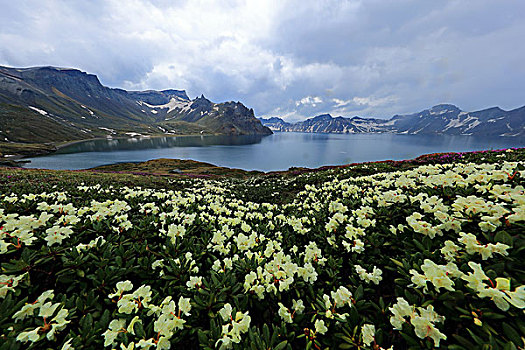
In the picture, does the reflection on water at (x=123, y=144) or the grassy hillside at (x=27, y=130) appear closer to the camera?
the reflection on water at (x=123, y=144)

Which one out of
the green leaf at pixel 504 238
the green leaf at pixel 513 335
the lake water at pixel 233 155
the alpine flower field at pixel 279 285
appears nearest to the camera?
the green leaf at pixel 513 335

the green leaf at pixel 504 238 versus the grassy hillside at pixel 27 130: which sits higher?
the grassy hillside at pixel 27 130

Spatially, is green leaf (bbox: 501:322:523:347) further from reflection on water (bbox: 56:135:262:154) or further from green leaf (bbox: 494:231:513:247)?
reflection on water (bbox: 56:135:262:154)

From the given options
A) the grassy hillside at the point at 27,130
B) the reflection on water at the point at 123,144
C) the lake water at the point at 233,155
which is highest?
the grassy hillside at the point at 27,130

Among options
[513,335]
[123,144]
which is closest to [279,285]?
[513,335]

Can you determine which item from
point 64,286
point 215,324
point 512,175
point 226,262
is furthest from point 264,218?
point 512,175

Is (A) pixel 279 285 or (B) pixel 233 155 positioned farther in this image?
(B) pixel 233 155

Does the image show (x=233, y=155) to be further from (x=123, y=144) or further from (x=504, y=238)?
(x=504, y=238)

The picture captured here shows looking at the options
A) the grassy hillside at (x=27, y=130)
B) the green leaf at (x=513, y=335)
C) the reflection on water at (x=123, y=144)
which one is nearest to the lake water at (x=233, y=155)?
the reflection on water at (x=123, y=144)

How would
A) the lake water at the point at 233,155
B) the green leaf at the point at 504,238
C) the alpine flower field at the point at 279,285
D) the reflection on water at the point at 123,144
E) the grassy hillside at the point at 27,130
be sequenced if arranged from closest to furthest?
the alpine flower field at the point at 279,285, the green leaf at the point at 504,238, the lake water at the point at 233,155, the reflection on water at the point at 123,144, the grassy hillside at the point at 27,130

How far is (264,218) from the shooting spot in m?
5.75

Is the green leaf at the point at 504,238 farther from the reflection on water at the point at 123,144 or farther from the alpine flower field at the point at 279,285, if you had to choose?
the reflection on water at the point at 123,144

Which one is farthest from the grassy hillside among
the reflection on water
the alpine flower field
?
the alpine flower field

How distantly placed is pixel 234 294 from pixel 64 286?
2519 mm
